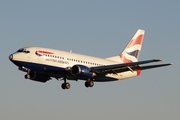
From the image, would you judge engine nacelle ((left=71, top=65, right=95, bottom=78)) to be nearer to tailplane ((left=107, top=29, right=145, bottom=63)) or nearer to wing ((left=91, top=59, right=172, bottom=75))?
wing ((left=91, top=59, right=172, bottom=75))

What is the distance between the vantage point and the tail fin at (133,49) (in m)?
89.1

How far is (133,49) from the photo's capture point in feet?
298

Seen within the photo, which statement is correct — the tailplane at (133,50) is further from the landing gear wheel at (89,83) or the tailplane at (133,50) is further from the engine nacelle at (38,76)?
the engine nacelle at (38,76)

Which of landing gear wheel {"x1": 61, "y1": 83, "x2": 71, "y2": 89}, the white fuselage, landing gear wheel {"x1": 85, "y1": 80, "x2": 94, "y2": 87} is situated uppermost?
the white fuselage

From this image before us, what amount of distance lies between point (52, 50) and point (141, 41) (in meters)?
22.8

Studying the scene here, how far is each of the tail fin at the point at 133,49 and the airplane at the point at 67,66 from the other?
209 inches

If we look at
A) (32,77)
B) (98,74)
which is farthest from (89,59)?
(32,77)

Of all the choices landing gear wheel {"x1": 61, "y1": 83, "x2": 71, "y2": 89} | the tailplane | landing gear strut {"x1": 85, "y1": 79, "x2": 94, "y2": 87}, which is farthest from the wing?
the tailplane

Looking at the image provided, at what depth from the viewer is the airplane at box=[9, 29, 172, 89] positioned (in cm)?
7281

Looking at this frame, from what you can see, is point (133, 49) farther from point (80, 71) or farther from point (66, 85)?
point (80, 71)

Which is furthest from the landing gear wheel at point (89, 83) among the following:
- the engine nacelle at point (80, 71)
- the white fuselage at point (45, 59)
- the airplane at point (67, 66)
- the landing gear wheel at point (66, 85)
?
the landing gear wheel at point (66, 85)

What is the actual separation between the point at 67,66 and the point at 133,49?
1898 cm

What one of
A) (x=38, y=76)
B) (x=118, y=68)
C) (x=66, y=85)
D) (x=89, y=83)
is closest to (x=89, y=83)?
(x=89, y=83)

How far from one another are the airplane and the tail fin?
5.30 metres
